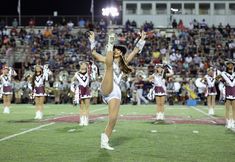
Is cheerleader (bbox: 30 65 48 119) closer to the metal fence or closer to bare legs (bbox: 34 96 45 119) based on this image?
bare legs (bbox: 34 96 45 119)

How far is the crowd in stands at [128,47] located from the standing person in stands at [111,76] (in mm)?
18845

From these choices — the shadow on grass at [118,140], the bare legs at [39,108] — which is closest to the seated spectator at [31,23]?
the bare legs at [39,108]

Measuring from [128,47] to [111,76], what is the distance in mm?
25981

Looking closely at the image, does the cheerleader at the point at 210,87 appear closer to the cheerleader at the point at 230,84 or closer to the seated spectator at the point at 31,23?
the cheerleader at the point at 230,84

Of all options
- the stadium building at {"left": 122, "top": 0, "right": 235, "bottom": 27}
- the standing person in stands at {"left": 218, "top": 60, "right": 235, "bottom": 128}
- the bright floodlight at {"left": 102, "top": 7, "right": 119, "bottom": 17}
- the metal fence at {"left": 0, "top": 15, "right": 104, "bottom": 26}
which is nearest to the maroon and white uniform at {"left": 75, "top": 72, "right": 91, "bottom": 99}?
the standing person in stands at {"left": 218, "top": 60, "right": 235, "bottom": 128}

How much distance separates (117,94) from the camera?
9.12 meters

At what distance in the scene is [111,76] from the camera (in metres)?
8.80

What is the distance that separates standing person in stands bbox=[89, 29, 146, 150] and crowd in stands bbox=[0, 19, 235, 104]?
61.8ft

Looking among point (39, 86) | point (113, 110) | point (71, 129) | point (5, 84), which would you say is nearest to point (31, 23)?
point (5, 84)

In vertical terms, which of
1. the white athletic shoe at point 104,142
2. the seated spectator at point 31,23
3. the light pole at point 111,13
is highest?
the light pole at point 111,13

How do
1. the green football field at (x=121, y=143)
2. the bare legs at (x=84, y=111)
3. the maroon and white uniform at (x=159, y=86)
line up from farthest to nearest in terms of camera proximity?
the maroon and white uniform at (x=159, y=86) < the bare legs at (x=84, y=111) < the green football field at (x=121, y=143)

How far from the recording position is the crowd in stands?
29828 mm

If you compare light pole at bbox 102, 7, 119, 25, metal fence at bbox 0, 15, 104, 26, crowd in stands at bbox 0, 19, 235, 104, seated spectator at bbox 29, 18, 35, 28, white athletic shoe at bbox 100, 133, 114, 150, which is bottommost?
white athletic shoe at bbox 100, 133, 114, 150

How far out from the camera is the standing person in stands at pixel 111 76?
879 centimetres
